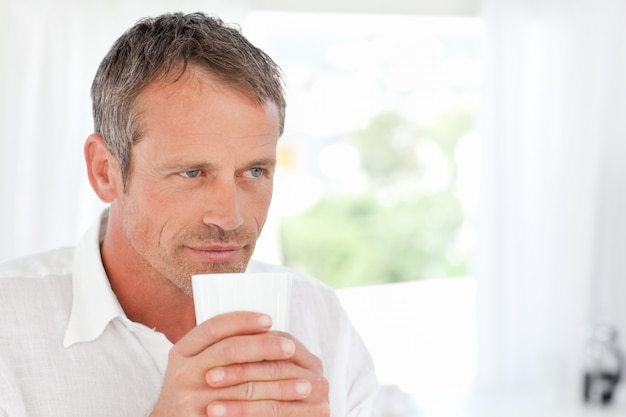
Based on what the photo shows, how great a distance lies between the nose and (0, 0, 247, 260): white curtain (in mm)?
2462

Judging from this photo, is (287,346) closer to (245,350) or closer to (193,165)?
(245,350)

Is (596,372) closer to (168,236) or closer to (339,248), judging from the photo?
(168,236)

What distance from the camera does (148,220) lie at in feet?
4.13

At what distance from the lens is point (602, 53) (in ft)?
13.1

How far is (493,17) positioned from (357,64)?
731 centimetres

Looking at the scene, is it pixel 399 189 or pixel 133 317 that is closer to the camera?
pixel 133 317

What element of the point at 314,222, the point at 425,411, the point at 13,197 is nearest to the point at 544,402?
the point at 425,411

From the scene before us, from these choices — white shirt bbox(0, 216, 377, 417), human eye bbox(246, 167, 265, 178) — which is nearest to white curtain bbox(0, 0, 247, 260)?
white shirt bbox(0, 216, 377, 417)

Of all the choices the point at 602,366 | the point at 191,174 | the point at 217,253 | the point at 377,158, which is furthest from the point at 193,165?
the point at 377,158

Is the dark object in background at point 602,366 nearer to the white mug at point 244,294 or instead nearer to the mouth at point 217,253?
the mouth at point 217,253

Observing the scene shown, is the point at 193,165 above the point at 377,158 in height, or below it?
below

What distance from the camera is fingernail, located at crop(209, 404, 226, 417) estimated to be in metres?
0.99

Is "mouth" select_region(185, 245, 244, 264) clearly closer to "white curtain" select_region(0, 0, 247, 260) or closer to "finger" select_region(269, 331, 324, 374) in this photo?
"finger" select_region(269, 331, 324, 374)

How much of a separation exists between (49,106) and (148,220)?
2.41m
